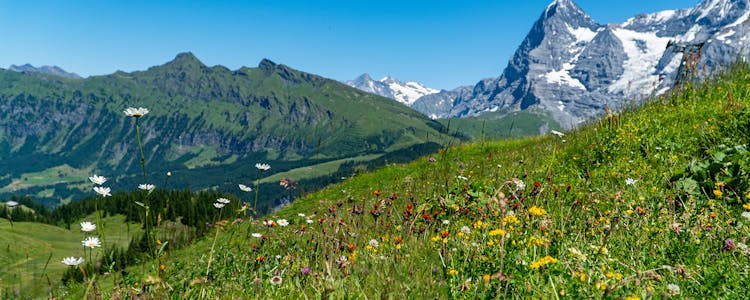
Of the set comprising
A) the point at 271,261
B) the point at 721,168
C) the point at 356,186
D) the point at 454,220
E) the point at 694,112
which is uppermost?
the point at 694,112

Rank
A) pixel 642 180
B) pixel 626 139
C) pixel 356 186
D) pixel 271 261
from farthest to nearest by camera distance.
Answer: pixel 356 186, pixel 626 139, pixel 642 180, pixel 271 261

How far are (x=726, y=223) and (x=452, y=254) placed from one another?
2830mm

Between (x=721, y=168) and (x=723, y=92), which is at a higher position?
(x=723, y=92)

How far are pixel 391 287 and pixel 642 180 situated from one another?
218 inches

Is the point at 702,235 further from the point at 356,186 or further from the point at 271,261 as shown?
the point at 356,186

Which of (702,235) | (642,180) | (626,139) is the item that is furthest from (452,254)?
(626,139)

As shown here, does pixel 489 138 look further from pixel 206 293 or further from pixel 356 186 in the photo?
pixel 206 293

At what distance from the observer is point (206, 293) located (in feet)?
13.1

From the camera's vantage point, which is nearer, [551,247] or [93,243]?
[93,243]

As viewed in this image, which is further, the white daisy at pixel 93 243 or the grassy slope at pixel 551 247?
the white daisy at pixel 93 243

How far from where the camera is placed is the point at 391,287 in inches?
129

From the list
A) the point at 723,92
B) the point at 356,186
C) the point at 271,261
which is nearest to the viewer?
the point at 271,261

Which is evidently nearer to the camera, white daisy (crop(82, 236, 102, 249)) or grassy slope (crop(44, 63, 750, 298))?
grassy slope (crop(44, 63, 750, 298))

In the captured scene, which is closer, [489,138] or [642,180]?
[642,180]
